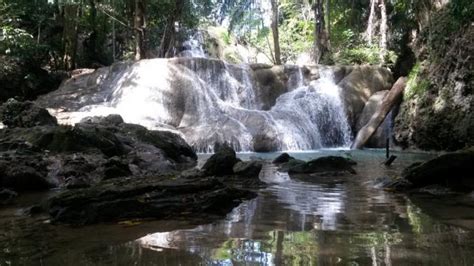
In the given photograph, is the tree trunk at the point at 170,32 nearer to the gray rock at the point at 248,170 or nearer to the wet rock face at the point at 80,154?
the wet rock face at the point at 80,154

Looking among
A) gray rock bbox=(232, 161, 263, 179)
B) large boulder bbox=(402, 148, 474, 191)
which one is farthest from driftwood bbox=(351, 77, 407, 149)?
large boulder bbox=(402, 148, 474, 191)

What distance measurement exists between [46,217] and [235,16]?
23478 mm

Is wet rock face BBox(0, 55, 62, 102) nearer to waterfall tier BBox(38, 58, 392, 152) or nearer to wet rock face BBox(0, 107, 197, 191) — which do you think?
waterfall tier BBox(38, 58, 392, 152)

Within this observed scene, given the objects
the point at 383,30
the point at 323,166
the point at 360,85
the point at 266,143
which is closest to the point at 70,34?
the point at 266,143

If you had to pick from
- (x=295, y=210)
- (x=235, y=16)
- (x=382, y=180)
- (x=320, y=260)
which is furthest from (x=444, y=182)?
(x=235, y=16)

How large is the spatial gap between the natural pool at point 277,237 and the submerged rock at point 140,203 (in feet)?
0.62

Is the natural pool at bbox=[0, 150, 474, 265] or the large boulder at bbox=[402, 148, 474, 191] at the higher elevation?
the large boulder at bbox=[402, 148, 474, 191]

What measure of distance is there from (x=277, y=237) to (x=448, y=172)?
3.61 metres

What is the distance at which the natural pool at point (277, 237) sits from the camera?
3438 millimetres

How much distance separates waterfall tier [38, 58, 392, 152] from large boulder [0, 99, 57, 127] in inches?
124

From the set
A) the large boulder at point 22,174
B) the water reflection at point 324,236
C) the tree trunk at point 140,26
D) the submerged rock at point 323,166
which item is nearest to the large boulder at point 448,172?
the water reflection at point 324,236

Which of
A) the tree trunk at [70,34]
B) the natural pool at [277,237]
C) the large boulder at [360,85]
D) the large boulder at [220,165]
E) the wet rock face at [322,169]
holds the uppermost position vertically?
the tree trunk at [70,34]

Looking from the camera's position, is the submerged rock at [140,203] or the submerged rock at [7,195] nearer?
the submerged rock at [140,203]

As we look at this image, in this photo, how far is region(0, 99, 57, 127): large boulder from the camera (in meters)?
11.4
